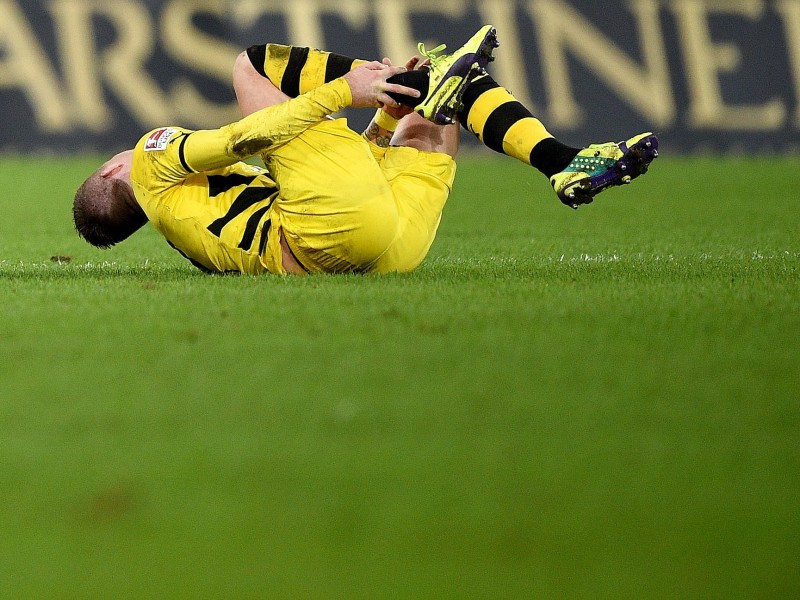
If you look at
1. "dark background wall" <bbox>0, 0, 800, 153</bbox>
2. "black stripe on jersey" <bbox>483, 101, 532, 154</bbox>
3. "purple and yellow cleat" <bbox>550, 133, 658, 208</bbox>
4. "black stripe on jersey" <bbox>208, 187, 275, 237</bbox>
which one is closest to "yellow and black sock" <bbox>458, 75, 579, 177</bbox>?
"black stripe on jersey" <bbox>483, 101, 532, 154</bbox>

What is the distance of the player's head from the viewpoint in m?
4.44

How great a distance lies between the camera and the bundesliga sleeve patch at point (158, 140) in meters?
4.24

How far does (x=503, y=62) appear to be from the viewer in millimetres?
13672

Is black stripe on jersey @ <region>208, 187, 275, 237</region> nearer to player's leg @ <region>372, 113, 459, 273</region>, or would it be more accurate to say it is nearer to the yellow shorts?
the yellow shorts

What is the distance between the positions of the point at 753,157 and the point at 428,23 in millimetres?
3644

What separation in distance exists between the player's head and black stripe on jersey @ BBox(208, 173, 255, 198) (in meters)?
0.30

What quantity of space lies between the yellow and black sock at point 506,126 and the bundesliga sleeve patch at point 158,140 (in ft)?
3.13

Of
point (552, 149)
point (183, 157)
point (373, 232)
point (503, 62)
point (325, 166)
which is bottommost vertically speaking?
point (503, 62)

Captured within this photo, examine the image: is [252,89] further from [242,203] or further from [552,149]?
[552,149]

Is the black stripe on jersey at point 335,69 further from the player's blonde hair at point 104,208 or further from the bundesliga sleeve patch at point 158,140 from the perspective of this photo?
the player's blonde hair at point 104,208

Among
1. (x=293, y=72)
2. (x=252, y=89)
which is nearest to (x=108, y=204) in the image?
(x=252, y=89)

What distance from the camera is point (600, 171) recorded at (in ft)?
12.8

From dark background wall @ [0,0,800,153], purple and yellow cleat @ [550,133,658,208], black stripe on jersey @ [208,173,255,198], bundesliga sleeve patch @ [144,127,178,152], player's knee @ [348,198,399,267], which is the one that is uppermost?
bundesliga sleeve patch @ [144,127,178,152]

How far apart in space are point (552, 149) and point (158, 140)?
1.27 meters
